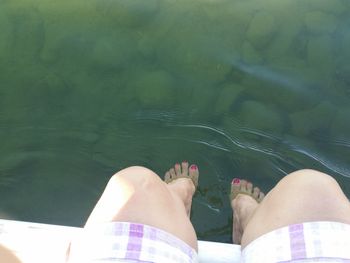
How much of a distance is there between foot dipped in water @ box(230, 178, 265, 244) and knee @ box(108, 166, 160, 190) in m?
0.47

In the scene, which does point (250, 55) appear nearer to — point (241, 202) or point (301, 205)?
point (241, 202)

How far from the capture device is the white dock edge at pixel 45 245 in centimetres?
111

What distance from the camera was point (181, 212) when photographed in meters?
1.28

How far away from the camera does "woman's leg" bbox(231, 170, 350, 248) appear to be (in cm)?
108

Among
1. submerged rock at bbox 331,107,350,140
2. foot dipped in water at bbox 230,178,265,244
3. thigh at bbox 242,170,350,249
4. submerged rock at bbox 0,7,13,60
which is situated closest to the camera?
thigh at bbox 242,170,350,249

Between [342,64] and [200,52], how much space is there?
60cm

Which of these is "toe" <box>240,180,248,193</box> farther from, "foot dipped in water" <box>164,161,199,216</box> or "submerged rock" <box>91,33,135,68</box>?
"submerged rock" <box>91,33,135,68</box>

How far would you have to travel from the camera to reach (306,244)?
1.00 meters

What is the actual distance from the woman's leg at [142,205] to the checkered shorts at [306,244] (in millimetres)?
197

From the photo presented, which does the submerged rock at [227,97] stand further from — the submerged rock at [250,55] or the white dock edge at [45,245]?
the white dock edge at [45,245]

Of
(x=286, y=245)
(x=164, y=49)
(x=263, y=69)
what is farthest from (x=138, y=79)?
(x=286, y=245)

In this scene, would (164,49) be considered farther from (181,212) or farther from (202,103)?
(181,212)

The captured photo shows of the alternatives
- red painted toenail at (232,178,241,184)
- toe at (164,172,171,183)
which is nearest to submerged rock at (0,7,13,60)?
toe at (164,172,171,183)

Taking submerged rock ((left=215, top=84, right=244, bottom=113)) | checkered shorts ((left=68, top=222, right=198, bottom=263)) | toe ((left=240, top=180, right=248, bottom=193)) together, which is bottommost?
checkered shorts ((left=68, top=222, right=198, bottom=263))
